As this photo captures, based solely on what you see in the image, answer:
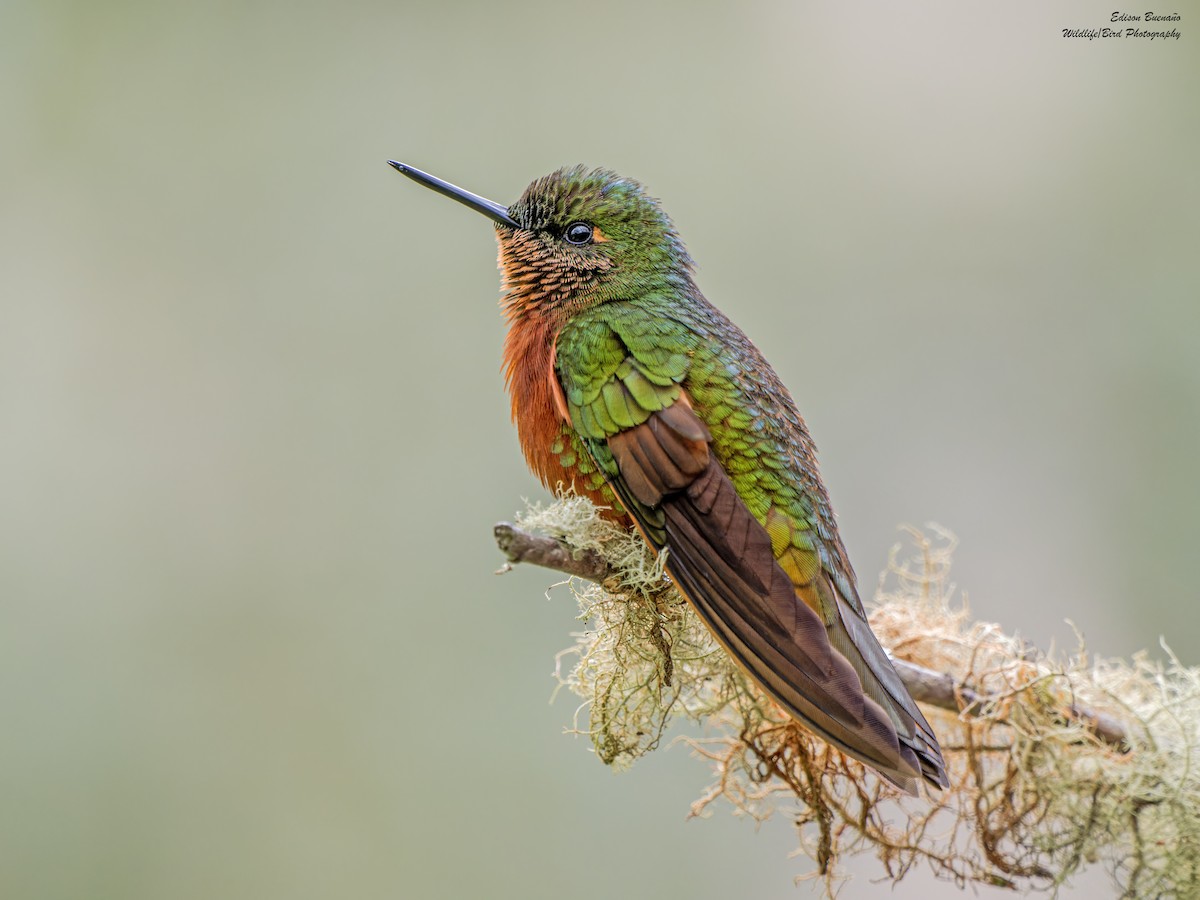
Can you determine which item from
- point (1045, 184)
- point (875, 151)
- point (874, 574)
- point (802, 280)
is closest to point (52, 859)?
point (874, 574)

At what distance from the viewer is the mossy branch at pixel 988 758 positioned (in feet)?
9.10

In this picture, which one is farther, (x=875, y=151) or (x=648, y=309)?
(x=875, y=151)

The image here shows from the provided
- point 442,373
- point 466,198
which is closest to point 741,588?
point 466,198

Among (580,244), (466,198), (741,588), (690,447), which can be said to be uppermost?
(466,198)

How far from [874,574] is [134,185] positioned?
5.25 metres

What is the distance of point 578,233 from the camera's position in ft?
10.6

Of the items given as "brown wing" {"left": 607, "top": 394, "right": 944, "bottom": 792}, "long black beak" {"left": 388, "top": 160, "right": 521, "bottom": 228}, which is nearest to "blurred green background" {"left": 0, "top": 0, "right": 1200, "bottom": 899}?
"long black beak" {"left": 388, "top": 160, "right": 521, "bottom": 228}

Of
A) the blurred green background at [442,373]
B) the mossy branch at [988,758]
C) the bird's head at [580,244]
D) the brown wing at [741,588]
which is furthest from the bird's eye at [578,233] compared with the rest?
the blurred green background at [442,373]

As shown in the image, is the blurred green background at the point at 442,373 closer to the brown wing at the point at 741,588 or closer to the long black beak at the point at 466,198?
the long black beak at the point at 466,198

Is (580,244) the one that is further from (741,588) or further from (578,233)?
(741,588)

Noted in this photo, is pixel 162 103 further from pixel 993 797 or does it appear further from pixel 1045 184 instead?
pixel 993 797

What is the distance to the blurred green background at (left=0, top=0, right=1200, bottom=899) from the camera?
5355 millimetres

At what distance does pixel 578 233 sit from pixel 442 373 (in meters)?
2.90

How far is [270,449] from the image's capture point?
600 cm
